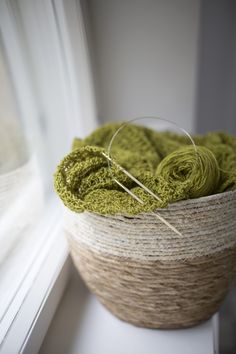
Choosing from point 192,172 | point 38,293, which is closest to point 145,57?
point 192,172

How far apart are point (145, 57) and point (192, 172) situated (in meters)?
0.52

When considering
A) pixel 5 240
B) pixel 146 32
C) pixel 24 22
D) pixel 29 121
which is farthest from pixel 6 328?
pixel 146 32

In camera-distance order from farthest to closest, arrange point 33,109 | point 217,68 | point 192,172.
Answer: point 217,68
point 33,109
point 192,172

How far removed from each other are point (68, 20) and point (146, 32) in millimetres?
238

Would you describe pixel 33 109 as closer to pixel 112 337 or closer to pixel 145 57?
pixel 145 57

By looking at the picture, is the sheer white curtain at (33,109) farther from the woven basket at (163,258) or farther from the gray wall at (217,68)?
the gray wall at (217,68)

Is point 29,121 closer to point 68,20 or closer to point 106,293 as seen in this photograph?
point 68,20

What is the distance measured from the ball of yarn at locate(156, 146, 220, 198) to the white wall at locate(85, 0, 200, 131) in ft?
1.50

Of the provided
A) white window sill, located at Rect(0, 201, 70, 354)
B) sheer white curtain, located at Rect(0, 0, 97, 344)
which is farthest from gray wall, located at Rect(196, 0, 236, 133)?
white window sill, located at Rect(0, 201, 70, 354)

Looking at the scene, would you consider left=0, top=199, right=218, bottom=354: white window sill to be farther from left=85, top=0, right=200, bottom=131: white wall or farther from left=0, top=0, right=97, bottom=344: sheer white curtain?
left=85, top=0, right=200, bottom=131: white wall

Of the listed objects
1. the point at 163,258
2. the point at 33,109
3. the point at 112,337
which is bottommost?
the point at 112,337

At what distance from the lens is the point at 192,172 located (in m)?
0.35

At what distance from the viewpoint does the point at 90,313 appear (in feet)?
1.63

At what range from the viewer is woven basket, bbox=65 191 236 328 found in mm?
333
